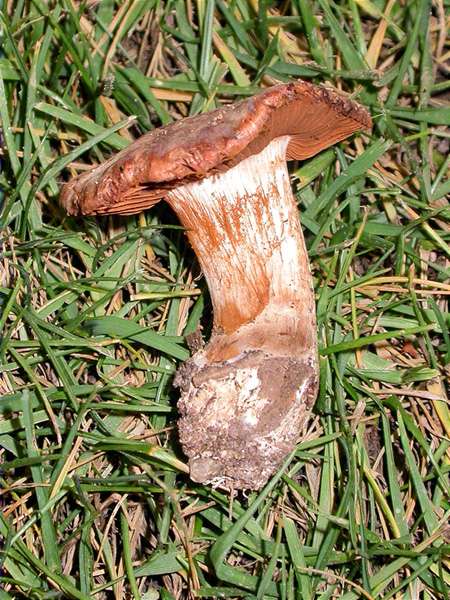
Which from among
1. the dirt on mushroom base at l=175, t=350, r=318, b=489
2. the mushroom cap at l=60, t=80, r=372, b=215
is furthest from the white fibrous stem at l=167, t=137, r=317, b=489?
the mushroom cap at l=60, t=80, r=372, b=215

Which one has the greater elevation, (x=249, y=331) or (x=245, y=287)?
(x=245, y=287)

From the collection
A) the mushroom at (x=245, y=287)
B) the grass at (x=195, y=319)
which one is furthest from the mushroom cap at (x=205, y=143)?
the grass at (x=195, y=319)

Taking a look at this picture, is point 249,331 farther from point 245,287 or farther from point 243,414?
point 243,414

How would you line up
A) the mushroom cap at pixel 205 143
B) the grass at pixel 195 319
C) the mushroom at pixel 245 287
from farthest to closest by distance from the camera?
the grass at pixel 195 319 → the mushroom at pixel 245 287 → the mushroom cap at pixel 205 143

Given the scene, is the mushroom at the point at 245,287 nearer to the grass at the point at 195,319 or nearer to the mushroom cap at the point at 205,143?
the mushroom cap at the point at 205,143

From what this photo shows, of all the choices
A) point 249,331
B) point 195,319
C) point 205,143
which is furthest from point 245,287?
point 205,143

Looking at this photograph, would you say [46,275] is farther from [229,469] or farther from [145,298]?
[229,469]

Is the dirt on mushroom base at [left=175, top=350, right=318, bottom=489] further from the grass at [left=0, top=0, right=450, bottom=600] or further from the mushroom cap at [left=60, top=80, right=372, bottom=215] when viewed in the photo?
the mushroom cap at [left=60, top=80, right=372, bottom=215]
